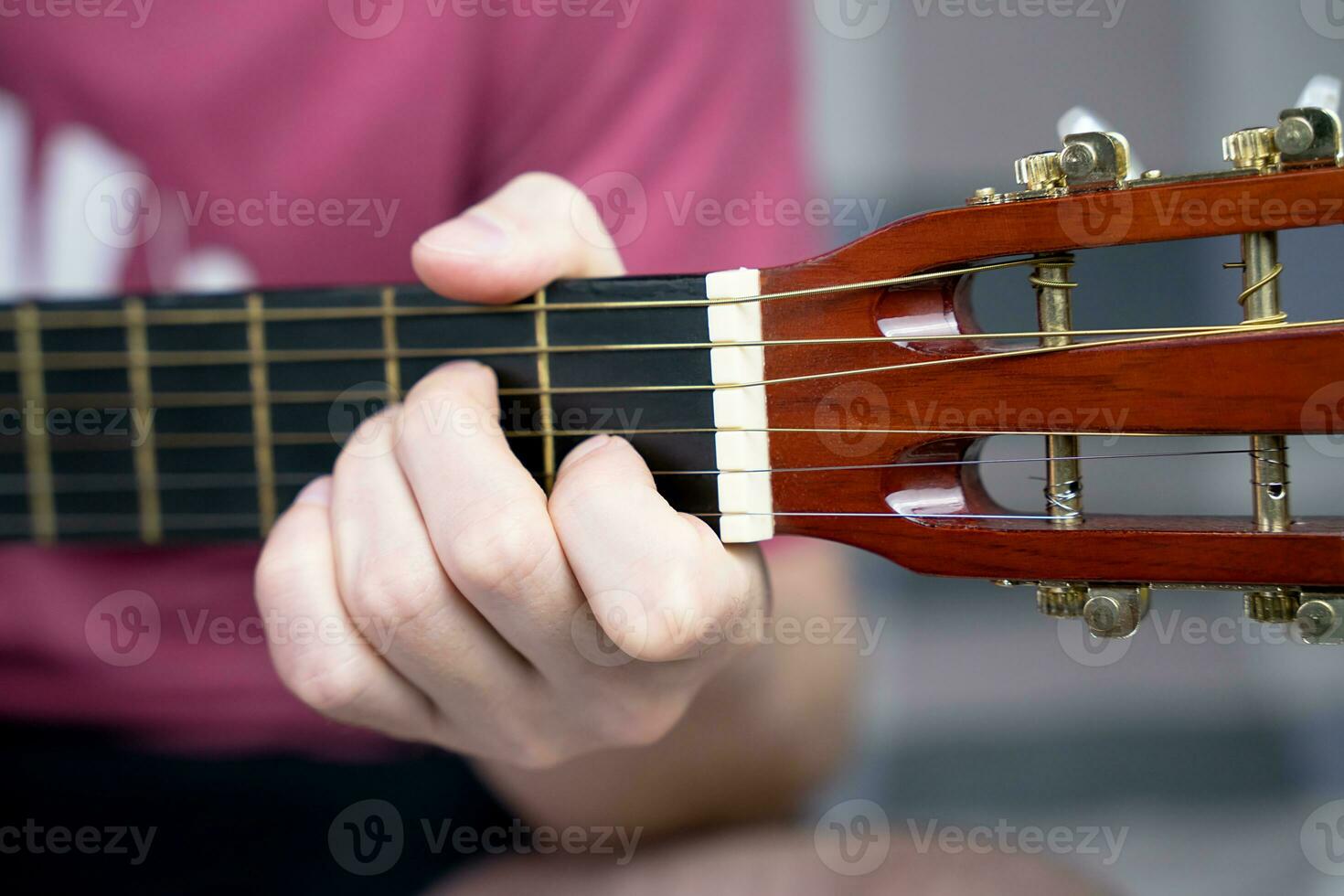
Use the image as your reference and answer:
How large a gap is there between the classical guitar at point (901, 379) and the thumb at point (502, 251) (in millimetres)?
17

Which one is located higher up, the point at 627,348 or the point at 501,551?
the point at 627,348

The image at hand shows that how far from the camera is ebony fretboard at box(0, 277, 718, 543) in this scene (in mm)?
581

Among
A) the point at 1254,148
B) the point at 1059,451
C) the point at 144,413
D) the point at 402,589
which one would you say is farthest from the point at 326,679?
the point at 1254,148

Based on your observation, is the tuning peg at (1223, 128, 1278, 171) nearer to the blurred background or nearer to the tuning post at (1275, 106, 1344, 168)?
the tuning post at (1275, 106, 1344, 168)

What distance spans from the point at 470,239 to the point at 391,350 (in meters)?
0.10

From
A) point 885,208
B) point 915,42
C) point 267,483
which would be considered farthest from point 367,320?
point 915,42

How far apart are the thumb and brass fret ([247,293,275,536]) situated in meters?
0.16

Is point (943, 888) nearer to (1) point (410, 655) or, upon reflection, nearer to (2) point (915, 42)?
(1) point (410, 655)

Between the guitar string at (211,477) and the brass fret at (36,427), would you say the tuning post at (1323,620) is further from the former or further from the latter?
the brass fret at (36,427)

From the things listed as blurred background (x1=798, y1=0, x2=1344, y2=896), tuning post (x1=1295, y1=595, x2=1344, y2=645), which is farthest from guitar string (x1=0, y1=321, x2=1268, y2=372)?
blurred background (x1=798, y1=0, x2=1344, y2=896)

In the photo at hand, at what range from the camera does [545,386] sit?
0.61m

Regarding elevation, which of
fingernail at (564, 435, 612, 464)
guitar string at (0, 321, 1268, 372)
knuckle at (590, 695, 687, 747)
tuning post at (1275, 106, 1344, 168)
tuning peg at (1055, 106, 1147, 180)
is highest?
tuning peg at (1055, 106, 1147, 180)

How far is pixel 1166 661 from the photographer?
1814 millimetres

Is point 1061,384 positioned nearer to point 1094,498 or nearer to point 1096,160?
point 1096,160
